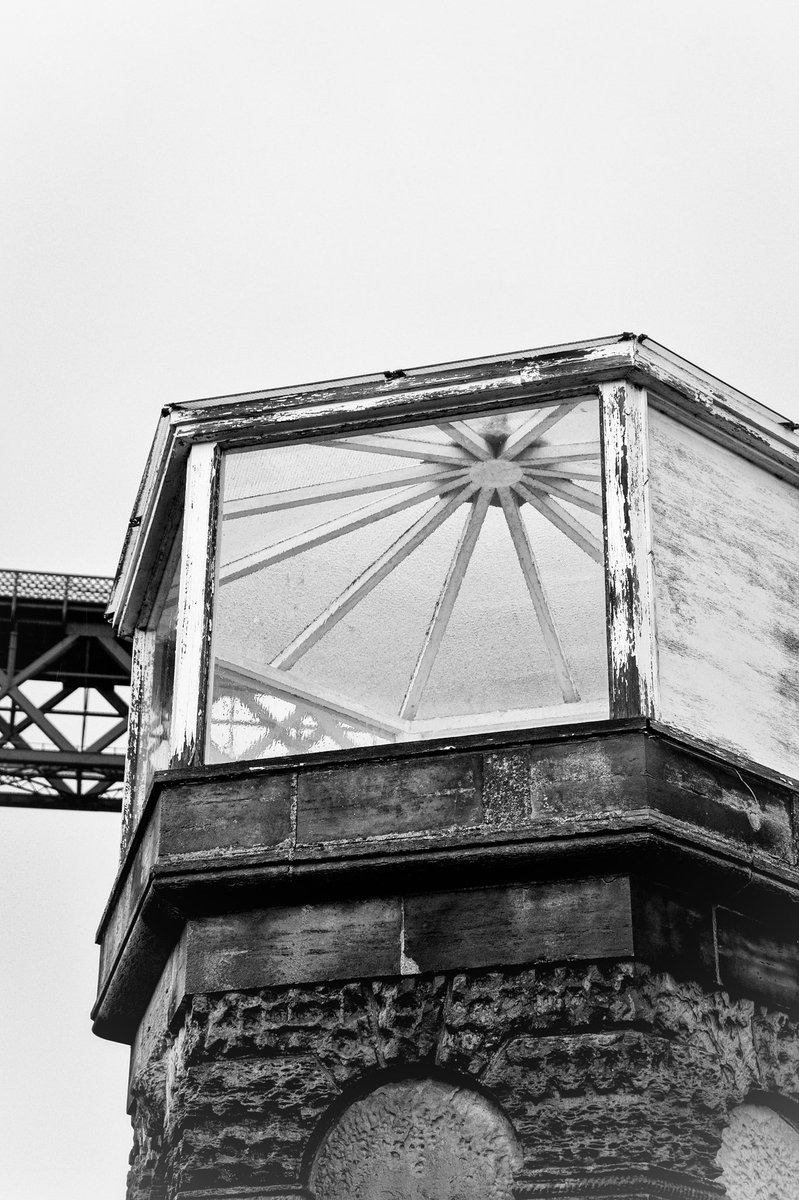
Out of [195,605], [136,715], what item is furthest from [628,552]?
[136,715]

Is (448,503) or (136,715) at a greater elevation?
(448,503)

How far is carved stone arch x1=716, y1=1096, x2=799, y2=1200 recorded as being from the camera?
899 centimetres

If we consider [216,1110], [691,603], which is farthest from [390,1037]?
[691,603]

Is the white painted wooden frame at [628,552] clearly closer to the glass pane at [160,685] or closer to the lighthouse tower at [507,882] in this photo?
the lighthouse tower at [507,882]

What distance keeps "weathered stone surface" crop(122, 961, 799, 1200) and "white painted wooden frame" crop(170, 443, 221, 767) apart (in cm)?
137

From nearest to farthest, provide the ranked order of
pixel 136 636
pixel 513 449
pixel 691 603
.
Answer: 1. pixel 691 603
2. pixel 513 449
3. pixel 136 636

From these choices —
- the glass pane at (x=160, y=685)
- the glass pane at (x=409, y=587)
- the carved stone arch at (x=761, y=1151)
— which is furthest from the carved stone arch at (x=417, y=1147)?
Answer: the glass pane at (x=160, y=685)

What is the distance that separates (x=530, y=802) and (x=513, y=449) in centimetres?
294

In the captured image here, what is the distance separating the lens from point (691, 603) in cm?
1004

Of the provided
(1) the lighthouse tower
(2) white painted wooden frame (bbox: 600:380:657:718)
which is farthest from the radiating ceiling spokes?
(2) white painted wooden frame (bbox: 600:380:657:718)

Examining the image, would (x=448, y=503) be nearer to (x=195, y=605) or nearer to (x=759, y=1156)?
(x=195, y=605)

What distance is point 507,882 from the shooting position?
367 inches

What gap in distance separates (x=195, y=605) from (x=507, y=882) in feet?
7.50

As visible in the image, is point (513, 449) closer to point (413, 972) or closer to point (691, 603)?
point (691, 603)
